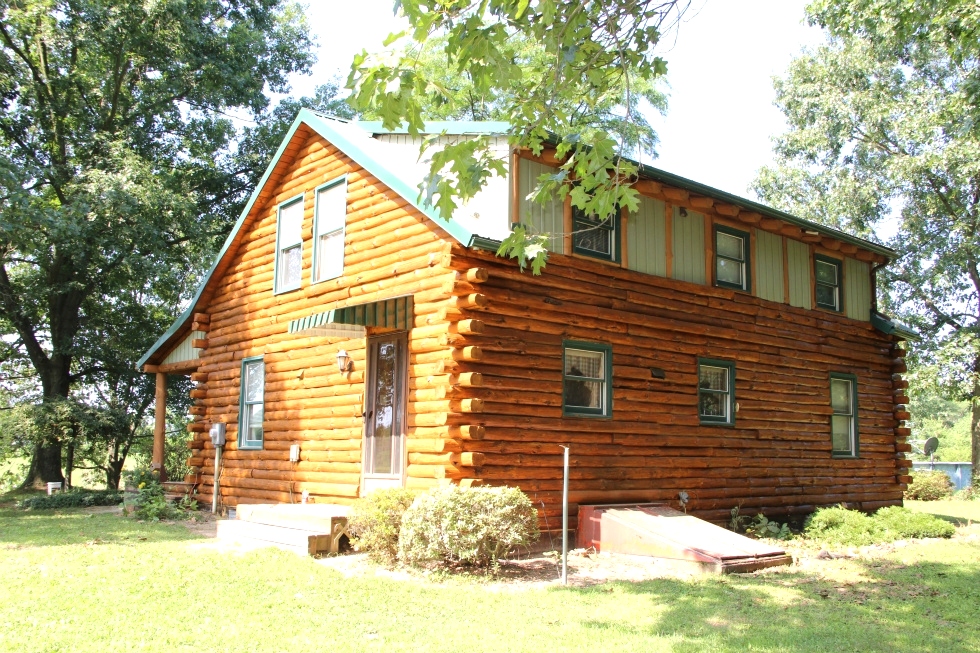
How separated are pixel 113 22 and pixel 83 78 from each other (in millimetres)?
2124

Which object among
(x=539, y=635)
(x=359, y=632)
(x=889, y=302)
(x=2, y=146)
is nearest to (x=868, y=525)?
(x=539, y=635)

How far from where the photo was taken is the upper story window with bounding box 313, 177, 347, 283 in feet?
43.0

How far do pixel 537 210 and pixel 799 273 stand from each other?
668 centimetres

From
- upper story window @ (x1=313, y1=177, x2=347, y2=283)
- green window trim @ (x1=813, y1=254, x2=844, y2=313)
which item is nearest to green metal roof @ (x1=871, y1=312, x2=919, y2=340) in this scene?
green window trim @ (x1=813, y1=254, x2=844, y2=313)

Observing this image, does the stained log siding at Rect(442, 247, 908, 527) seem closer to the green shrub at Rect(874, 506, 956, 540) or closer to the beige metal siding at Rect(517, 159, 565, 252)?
the beige metal siding at Rect(517, 159, 565, 252)

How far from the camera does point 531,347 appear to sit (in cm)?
1088

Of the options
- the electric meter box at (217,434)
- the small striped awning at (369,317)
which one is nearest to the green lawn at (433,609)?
the small striped awning at (369,317)

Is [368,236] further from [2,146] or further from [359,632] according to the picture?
[2,146]

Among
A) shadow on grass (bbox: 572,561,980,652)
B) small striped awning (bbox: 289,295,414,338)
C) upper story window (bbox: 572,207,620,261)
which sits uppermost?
upper story window (bbox: 572,207,620,261)

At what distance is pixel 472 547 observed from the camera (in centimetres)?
866

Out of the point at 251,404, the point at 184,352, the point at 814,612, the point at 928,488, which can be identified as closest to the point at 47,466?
the point at 184,352

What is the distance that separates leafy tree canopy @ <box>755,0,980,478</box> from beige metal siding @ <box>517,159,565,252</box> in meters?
18.1

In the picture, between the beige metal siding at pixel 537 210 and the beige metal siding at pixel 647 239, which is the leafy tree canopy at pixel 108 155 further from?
the beige metal siding at pixel 647 239

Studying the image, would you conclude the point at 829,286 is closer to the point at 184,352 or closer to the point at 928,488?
the point at 928,488
